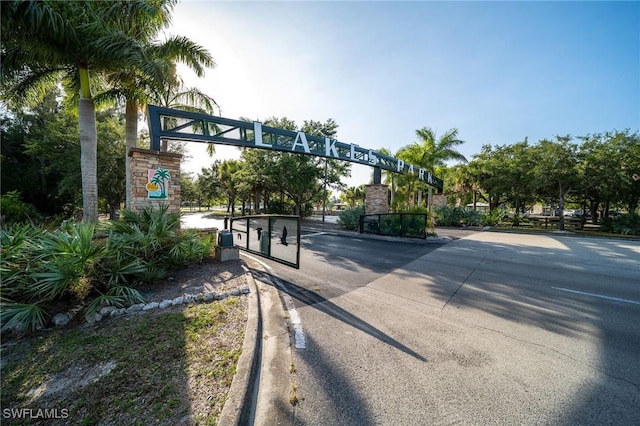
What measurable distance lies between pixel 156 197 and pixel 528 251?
12015 millimetres

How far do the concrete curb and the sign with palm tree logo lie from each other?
4570 millimetres

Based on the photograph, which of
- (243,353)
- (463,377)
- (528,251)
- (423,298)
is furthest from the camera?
(528,251)

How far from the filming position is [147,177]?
19.6ft

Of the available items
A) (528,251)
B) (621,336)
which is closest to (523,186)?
(528,251)

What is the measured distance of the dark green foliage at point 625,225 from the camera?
14398 millimetres

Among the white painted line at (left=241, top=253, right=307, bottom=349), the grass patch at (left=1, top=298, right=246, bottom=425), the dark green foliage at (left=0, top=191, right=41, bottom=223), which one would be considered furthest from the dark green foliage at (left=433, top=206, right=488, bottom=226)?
the dark green foliage at (left=0, top=191, right=41, bottom=223)

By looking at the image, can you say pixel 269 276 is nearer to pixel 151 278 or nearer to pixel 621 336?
pixel 151 278

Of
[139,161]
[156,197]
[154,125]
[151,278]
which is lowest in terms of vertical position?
[151,278]

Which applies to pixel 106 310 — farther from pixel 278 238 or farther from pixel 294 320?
pixel 278 238

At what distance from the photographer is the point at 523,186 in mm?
19703

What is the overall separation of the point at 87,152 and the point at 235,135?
158 inches

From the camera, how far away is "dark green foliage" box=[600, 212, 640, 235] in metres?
14.4

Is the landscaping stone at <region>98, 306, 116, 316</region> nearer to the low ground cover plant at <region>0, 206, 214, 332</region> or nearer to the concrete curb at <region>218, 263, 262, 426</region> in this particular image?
the low ground cover plant at <region>0, 206, 214, 332</region>

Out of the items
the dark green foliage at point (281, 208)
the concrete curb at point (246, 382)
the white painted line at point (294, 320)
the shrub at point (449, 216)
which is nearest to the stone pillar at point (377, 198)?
the shrub at point (449, 216)
